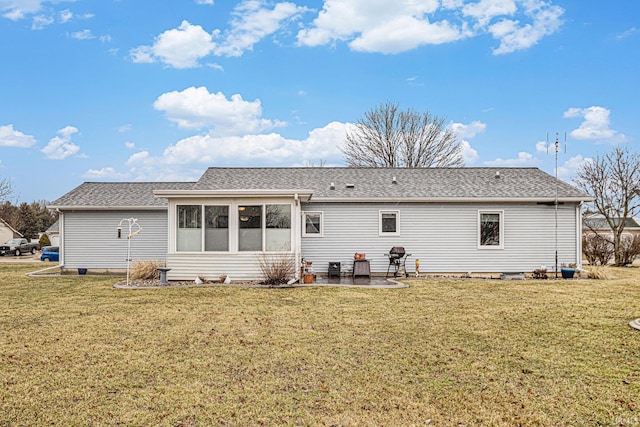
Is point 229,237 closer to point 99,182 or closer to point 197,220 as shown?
point 197,220

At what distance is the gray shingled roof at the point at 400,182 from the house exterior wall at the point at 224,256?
194 cm

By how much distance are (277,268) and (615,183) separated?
21.1m

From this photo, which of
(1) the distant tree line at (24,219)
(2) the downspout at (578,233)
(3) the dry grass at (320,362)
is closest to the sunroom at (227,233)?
(3) the dry grass at (320,362)

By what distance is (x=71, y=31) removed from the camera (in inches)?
623

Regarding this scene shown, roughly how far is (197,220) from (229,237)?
1088 millimetres

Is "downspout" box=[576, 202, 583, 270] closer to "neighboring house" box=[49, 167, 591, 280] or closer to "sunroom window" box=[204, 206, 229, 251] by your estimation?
"neighboring house" box=[49, 167, 591, 280]

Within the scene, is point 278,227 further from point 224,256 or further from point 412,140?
point 412,140

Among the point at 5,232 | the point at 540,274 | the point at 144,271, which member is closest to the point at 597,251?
the point at 540,274

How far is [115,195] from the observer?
17672 millimetres

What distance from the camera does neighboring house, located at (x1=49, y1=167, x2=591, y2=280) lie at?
42.6 feet

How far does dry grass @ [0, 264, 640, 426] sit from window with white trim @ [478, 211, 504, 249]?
548cm

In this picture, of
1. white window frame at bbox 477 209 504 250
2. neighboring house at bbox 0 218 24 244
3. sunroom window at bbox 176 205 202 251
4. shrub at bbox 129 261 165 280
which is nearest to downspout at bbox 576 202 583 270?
white window frame at bbox 477 209 504 250

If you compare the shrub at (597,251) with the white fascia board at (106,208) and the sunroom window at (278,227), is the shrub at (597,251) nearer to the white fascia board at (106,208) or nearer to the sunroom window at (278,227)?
the sunroom window at (278,227)

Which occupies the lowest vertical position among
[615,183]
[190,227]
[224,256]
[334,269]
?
[334,269]
